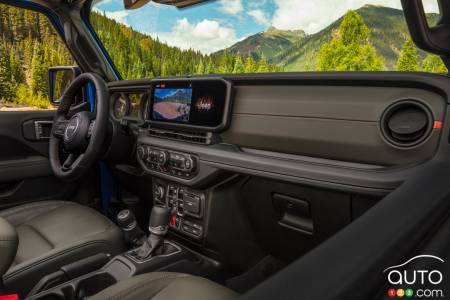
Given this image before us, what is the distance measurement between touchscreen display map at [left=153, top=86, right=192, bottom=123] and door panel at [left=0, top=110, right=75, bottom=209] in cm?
95

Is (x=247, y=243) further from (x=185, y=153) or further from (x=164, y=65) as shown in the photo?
(x=164, y=65)

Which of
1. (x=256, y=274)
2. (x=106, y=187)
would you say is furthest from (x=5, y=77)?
(x=256, y=274)

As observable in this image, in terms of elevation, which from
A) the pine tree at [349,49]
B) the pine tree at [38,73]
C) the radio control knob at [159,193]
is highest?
the pine tree at [349,49]

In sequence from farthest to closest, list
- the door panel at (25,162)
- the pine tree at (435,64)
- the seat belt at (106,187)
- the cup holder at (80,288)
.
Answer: the seat belt at (106,187), the door panel at (25,162), the cup holder at (80,288), the pine tree at (435,64)

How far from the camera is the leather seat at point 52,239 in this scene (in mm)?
1388

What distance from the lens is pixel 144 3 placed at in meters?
2.48

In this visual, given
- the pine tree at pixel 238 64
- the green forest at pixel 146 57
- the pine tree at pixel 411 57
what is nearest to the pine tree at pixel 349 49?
the pine tree at pixel 238 64

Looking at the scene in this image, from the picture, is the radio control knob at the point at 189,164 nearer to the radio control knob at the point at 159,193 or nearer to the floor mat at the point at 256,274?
the radio control knob at the point at 159,193

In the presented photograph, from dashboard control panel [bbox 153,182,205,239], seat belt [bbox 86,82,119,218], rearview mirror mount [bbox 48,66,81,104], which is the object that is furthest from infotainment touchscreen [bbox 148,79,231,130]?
rearview mirror mount [bbox 48,66,81,104]

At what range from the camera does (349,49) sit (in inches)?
318

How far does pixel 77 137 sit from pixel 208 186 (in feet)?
2.56

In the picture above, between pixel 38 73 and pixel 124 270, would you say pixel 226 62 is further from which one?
pixel 124 270

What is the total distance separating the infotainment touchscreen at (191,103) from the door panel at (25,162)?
2.98ft

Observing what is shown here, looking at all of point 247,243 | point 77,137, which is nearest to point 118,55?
point 77,137
